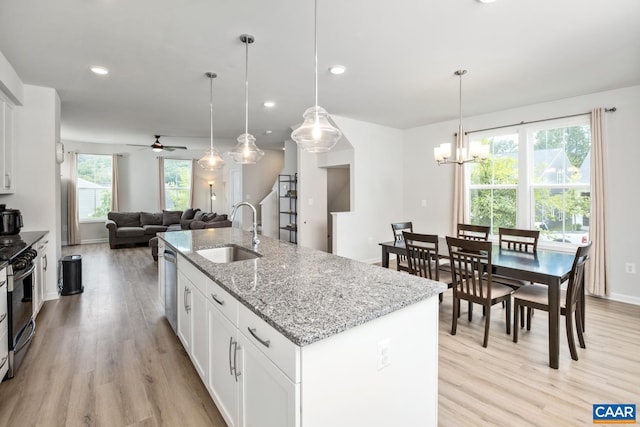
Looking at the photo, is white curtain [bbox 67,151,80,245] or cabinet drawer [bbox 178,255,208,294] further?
white curtain [bbox 67,151,80,245]

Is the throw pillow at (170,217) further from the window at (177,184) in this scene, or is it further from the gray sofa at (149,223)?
the window at (177,184)

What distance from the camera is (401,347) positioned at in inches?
55.6

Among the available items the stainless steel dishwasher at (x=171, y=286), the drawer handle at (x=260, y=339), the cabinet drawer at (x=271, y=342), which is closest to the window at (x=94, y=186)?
the stainless steel dishwasher at (x=171, y=286)

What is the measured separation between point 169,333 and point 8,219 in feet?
6.66

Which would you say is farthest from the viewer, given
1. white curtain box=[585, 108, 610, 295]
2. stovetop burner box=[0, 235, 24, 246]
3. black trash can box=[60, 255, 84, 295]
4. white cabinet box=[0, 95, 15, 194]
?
black trash can box=[60, 255, 84, 295]

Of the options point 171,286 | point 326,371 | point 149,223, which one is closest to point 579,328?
point 326,371

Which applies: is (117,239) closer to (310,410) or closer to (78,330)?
(78,330)

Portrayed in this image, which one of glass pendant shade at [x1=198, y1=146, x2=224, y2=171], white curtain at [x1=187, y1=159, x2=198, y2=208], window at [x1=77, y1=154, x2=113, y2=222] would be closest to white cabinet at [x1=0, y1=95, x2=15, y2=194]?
glass pendant shade at [x1=198, y1=146, x2=224, y2=171]

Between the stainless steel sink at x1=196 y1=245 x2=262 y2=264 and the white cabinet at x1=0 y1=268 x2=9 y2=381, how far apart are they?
1.26 meters

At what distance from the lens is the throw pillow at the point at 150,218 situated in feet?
27.2

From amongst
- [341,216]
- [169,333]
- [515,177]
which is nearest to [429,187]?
[515,177]

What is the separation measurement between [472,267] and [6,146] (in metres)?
4.86

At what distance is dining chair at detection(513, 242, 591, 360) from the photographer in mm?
2447

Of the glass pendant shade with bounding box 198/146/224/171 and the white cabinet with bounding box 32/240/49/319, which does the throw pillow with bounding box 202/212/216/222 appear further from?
the glass pendant shade with bounding box 198/146/224/171
